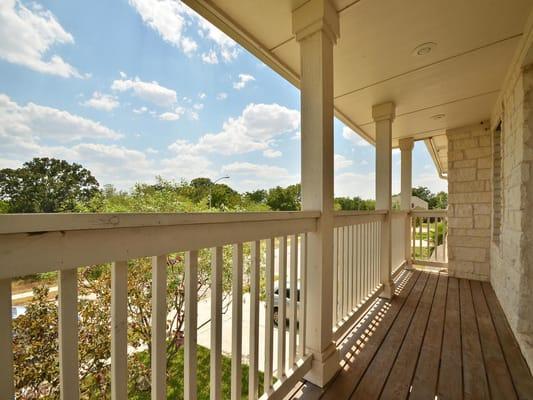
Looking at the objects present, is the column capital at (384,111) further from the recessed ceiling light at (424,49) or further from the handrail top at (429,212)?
the handrail top at (429,212)

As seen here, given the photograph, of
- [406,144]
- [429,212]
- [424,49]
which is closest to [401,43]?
[424,49]

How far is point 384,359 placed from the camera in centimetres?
182

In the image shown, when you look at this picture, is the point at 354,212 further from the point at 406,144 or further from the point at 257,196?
the point at 257,196

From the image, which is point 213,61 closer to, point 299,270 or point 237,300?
point 299,270

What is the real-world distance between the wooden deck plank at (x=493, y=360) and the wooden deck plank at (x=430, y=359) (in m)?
0.27

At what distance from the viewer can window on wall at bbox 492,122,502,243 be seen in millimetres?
3195

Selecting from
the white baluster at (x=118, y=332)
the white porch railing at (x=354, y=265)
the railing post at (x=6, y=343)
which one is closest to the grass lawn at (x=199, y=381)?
the white porch railing at (x=354, y=265)

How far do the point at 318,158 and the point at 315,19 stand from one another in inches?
32.6

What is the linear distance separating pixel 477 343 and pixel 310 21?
2669 mm

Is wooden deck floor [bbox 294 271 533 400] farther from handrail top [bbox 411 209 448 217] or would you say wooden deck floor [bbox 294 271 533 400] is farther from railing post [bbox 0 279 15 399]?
handrail top [bbox 411 209 448 217]

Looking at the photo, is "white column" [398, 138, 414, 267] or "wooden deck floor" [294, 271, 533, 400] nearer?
"wooden deck floor" [294, 271, 533, 400]

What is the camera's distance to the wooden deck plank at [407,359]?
152 centimetres

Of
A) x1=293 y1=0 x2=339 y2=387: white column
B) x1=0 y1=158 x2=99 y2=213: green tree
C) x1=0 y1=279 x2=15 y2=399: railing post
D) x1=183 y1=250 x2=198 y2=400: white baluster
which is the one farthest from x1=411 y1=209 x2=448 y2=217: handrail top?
x1=0 y1=279 x2=15 y2=399: railing post

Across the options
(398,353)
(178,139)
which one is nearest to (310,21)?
(398,353)
